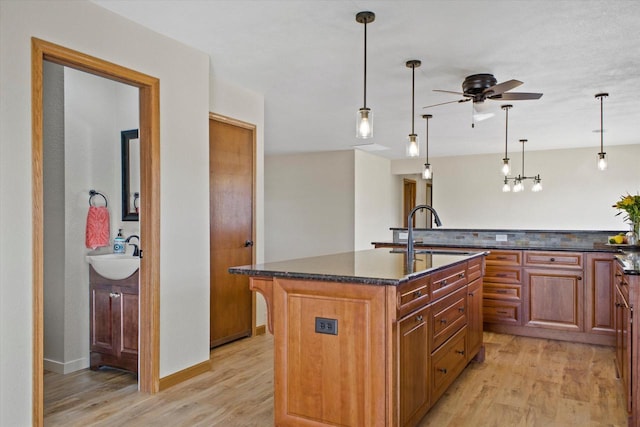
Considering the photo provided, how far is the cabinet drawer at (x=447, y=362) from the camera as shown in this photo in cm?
264

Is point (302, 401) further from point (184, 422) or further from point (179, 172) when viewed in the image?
point (179, 172)

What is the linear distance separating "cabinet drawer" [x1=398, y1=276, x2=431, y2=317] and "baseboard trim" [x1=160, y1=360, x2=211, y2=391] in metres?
1.82

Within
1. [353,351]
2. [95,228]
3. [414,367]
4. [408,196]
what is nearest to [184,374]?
[95,228]

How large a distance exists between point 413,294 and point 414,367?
1.26 ft

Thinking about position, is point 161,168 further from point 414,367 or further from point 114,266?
point 414,367

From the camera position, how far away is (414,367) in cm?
233

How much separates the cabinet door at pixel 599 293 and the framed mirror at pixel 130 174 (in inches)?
161

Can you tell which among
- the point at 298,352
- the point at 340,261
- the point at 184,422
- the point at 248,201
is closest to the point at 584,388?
the point at 340,261

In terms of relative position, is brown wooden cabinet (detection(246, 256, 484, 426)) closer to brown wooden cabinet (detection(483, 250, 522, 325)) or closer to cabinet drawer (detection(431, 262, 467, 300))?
cabinet drawer (detection(431, 262, 467, 300))

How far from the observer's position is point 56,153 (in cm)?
346

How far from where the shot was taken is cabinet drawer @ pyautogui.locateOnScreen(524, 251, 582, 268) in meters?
4.38

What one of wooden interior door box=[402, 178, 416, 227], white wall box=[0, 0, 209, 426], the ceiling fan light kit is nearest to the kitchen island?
white wall box=[0, 0, 209, 426]

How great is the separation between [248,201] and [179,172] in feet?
4.24

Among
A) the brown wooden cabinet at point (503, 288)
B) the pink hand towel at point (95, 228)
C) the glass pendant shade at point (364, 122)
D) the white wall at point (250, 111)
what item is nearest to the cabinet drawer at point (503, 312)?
the brown wooden cabinet at point (503, 288)
